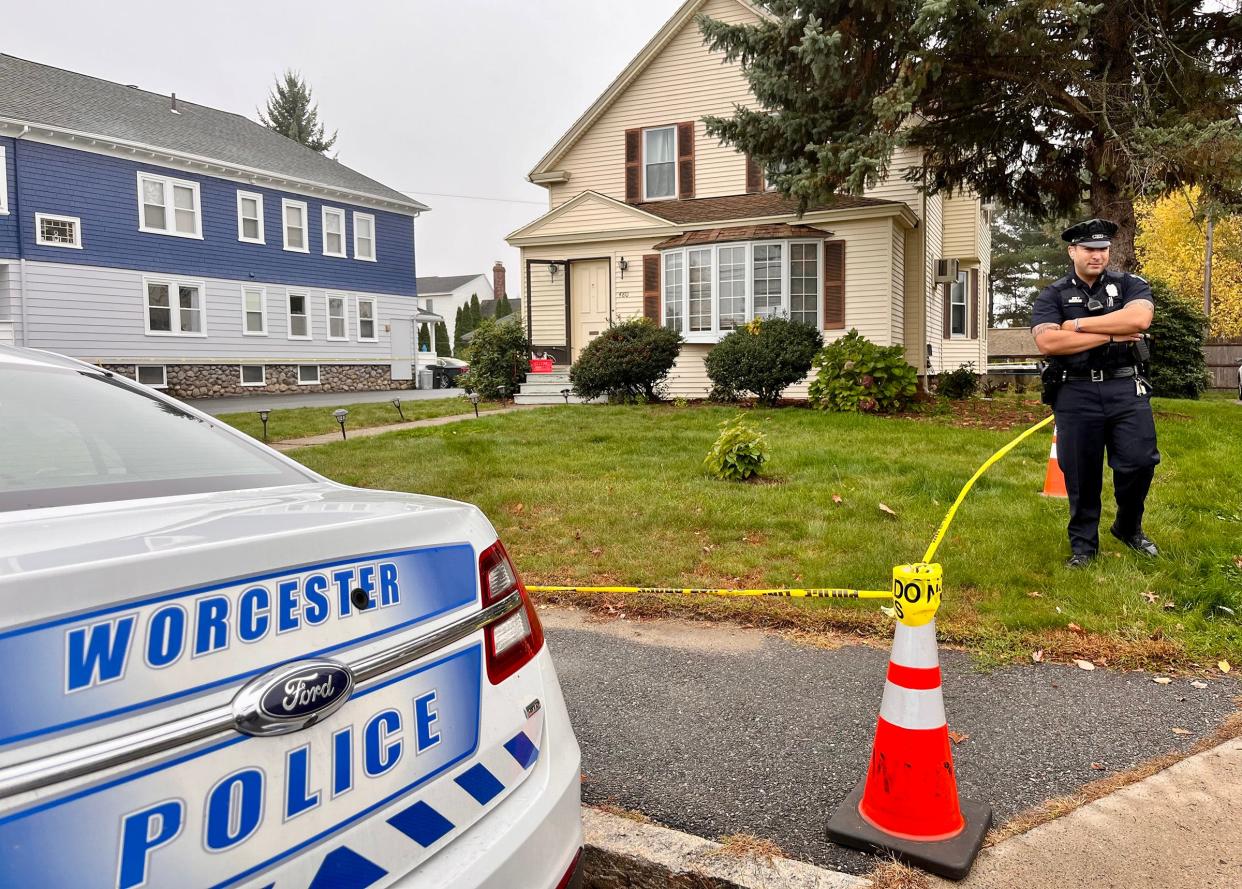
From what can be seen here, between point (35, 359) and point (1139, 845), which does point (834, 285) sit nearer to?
point (1139, 845)

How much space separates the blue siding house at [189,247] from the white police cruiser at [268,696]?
22943mm

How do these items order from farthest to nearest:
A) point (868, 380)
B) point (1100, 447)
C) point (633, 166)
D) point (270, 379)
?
1. point (270, 379)
2. point (633, 166)
3. point (868, 380)
4. point (1100, 447)

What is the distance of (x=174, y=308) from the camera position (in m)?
23.7

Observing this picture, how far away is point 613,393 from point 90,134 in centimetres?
1543

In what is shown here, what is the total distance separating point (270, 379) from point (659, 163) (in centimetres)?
1379

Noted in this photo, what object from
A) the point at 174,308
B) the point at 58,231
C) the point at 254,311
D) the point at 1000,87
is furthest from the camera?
the point at 254,311

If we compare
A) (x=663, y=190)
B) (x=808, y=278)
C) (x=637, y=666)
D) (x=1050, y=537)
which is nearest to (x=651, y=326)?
(x=808, y=278)

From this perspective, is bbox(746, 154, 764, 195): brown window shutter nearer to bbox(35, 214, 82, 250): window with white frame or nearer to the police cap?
the police cap

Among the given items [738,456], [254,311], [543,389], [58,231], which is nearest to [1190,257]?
[543,389]

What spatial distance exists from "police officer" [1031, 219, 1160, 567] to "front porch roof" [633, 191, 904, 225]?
1198 cm

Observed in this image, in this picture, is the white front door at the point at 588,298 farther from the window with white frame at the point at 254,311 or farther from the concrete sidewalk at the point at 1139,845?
the concrete sidewalk at the point at 1139,845

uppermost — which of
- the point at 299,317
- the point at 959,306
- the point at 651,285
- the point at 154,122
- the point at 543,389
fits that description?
the point at 154,122

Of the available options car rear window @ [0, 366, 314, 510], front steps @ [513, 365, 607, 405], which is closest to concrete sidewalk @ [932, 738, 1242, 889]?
car rear window @ [0, 366, 314, 510]

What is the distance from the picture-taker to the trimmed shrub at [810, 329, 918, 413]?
1318 cm
